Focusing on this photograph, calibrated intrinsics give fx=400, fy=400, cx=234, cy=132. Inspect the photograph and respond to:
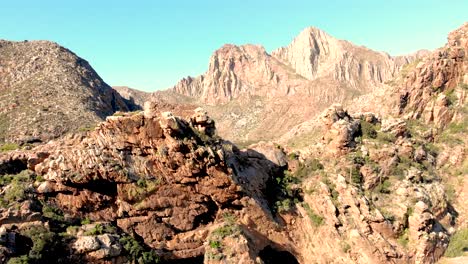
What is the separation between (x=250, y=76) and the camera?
143 metres

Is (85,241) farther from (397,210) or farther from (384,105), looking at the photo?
(384,105)

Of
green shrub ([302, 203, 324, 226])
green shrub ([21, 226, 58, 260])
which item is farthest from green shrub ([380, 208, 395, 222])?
green shrub ([21, 226, 58, 260])

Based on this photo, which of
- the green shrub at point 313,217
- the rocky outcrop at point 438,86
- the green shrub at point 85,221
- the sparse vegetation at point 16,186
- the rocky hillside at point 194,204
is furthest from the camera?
the rocky outcrop at point 438,86

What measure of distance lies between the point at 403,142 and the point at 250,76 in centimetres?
10408

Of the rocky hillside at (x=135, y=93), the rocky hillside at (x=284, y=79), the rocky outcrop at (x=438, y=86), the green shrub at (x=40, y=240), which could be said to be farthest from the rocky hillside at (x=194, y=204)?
the rocky hillside at (x=135, y=93)

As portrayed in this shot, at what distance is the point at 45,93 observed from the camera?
53500 millimetres

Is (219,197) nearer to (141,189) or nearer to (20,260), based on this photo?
(141,189)

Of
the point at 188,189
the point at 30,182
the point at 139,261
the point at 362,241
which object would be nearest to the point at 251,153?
the point at 188,189

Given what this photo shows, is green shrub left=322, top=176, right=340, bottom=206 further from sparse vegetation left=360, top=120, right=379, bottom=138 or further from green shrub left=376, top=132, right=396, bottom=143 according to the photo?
green shrub left=376, top=132, right=396, bottom=143

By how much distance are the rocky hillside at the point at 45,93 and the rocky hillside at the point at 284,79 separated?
5316 cm

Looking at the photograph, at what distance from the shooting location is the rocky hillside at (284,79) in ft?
395

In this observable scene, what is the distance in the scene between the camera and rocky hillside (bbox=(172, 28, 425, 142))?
120250 millimetres

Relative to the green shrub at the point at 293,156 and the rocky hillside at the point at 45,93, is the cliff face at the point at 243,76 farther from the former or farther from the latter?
the green shrub at the point at 293,156

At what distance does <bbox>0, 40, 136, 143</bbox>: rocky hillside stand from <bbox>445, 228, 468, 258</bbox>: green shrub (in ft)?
129
